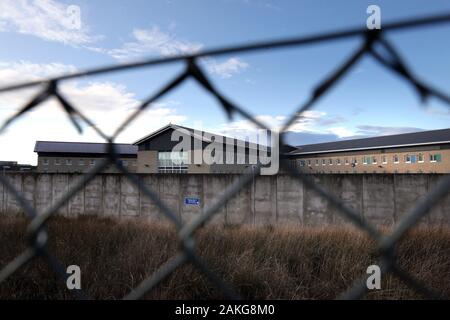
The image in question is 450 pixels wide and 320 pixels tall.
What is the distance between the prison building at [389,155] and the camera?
87.7 feet

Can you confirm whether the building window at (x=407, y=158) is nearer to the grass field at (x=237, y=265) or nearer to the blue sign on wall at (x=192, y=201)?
the blue sign on wall at (x=192, y=201)

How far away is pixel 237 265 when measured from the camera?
334cm

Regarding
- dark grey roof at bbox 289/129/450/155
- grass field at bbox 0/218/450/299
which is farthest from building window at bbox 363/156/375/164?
grass field at bbox 0/218/450/299

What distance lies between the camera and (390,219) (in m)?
8.59

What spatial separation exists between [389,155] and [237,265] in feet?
103

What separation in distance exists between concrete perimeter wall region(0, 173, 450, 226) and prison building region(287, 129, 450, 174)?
13.9 metres

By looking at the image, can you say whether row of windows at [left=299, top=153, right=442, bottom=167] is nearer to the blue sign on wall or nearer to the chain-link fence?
the blue sign on wall

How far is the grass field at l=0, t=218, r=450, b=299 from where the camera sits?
284 cm

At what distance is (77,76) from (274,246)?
3.96 metres

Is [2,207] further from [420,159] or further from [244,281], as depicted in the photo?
[420,159]

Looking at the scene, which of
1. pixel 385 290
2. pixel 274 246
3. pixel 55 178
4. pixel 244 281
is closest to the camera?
pixel 385 290

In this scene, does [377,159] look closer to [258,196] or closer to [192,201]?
[258,196]

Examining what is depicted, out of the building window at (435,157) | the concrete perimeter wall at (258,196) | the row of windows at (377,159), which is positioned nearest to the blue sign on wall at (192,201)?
the concrete perimeter wall at (258,196)
